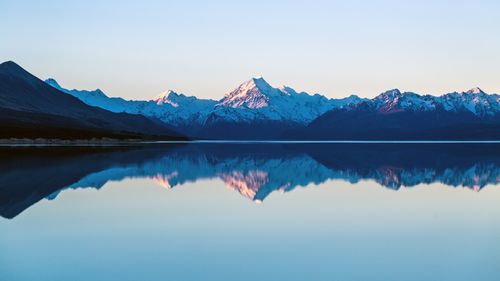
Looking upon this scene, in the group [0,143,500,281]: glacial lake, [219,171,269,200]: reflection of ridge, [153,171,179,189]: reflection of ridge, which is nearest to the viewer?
[0,143,500,281]: glacial lake

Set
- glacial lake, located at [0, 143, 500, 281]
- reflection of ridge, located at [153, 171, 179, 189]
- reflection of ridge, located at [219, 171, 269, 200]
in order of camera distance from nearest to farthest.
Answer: glacial lake, located at [0, 143, 500, 281], reflection of ridge, located at [219, 171, 269, 200], reflection of ridge, located at [153, 171, 179, 189]

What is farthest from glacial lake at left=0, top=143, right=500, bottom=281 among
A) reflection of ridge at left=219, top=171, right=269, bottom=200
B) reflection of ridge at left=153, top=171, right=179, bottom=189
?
reflection of ridge at left=153, top=171, right=179, bottom=189

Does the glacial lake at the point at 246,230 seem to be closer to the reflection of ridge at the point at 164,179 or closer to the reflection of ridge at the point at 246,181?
the reflection of ridge at the point at 246,181

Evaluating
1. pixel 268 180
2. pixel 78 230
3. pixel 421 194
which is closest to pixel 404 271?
pixel 78 230

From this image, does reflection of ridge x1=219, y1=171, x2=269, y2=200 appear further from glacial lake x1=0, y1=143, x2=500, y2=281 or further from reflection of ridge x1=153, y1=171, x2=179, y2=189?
reflection of ridge x1=153, y1=171, x2=179, y2=189

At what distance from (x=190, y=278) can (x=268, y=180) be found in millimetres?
33890

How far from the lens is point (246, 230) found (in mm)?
25312

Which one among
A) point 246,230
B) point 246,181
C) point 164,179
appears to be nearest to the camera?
point 246,230

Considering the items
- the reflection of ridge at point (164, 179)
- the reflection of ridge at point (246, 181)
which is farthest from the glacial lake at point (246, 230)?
the reflection of ridge at point (164, 179)

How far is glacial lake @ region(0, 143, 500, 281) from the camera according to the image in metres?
18.3

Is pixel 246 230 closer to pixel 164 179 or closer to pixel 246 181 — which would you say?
pixel 246 181

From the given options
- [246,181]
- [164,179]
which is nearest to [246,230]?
[246,181]

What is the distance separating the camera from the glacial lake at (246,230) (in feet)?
60.0

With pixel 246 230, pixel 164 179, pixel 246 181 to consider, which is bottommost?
pixel 246 230
